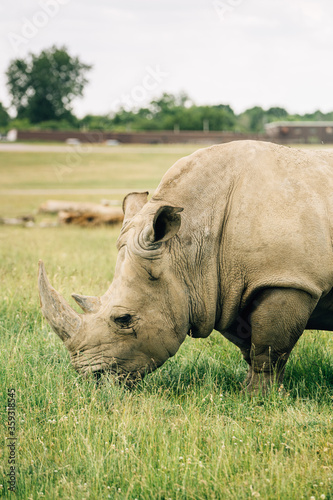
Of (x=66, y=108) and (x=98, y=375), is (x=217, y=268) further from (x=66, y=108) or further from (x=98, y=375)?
(x=66, y=108)

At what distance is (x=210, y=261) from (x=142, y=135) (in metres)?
55.8

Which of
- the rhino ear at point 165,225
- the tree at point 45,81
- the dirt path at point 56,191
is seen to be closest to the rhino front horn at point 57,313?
the rhino ear at point 165,225

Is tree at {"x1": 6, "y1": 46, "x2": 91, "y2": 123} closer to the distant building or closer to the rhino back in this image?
the distant building

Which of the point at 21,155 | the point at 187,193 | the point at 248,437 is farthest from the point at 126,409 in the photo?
the point at 21,155

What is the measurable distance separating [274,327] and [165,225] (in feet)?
3.27

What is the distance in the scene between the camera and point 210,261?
176 inches


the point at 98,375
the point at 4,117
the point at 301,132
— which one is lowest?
the point at 98,375

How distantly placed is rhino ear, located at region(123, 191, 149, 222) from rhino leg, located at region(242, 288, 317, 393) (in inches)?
45.6

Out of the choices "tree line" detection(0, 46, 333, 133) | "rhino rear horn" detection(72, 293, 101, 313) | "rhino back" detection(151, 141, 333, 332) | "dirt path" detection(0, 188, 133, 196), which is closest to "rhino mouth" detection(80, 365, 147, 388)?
"rhino rear horn" detection(72, 293, 101, 313)

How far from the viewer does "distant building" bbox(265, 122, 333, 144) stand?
54094 millimetres

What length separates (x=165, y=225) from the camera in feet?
14.1

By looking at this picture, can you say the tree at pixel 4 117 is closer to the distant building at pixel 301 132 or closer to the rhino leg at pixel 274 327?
the distant building at pixel 301 132

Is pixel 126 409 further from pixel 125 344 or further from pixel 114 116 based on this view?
pixel 114 116

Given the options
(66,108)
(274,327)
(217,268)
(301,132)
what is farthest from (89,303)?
(66,108)
